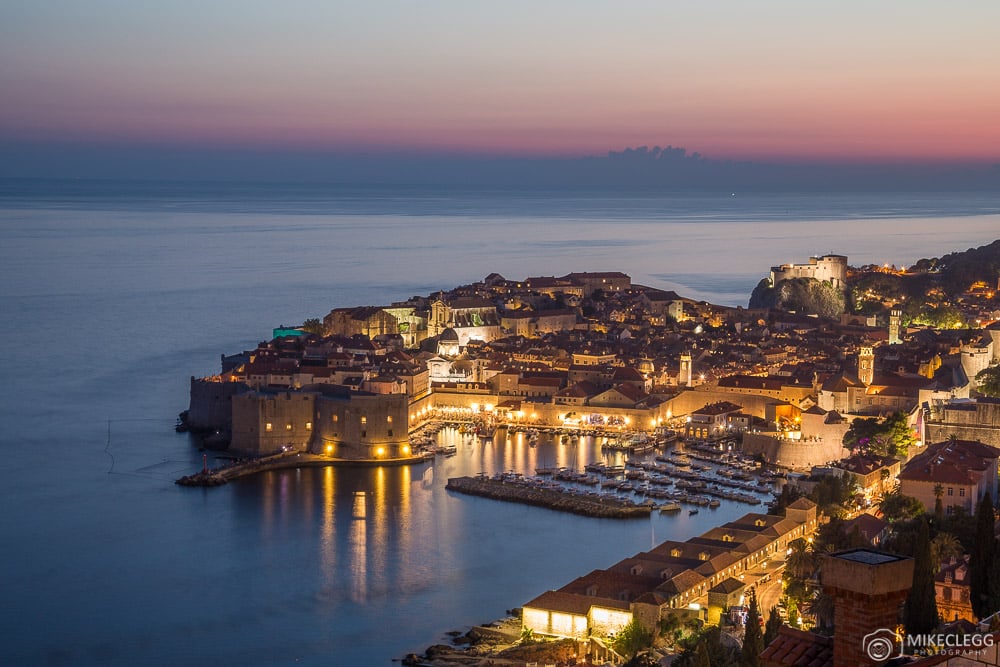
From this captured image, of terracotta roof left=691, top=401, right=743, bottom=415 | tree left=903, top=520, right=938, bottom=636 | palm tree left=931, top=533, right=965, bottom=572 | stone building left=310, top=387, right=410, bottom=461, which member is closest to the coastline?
stone building left=310, top=387, right=410, bottom=461

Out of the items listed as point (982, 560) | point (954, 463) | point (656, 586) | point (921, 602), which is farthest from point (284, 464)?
point (921, 602)

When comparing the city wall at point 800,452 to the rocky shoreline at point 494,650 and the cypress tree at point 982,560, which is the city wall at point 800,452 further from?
the cypress tree at point 982,560

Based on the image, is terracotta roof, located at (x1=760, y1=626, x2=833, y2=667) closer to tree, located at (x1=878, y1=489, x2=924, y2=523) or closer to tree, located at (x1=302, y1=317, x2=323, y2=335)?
tree, located at (x1=878, y1=489, x2=924, y2=523)

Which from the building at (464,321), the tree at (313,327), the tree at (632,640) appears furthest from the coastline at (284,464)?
the building at (464,321)

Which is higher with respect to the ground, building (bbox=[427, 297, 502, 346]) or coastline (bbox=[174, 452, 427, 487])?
building (bbox=[427, 297, 502, 346])

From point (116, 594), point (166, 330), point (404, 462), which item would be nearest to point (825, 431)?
point (404, 462)

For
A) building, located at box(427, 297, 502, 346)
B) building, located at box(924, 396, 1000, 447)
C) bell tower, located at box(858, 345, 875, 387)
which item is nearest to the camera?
building, located at box(924, 396, 1000, 447)
